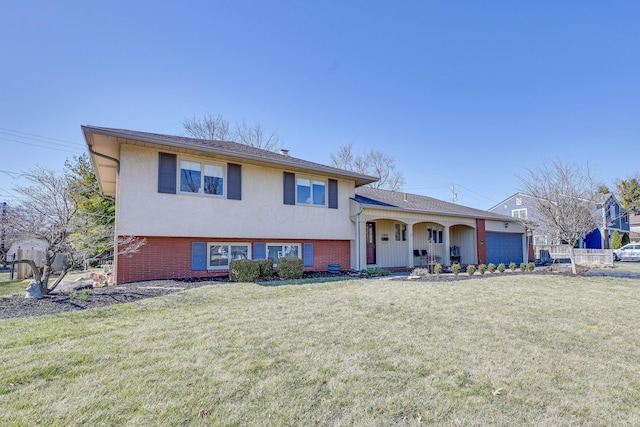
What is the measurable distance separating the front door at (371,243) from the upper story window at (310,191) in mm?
3826

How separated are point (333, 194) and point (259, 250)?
396 cm

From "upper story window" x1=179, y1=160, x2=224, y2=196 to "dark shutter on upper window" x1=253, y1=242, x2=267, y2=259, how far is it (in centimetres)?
232

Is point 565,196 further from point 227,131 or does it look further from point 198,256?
point 227,131

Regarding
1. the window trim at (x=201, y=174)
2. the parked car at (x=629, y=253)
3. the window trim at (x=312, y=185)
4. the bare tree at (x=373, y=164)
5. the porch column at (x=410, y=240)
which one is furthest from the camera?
the bare tree at (x=373, y=164)

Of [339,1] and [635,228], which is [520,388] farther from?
[635,228]

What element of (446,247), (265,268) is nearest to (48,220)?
(265,268)

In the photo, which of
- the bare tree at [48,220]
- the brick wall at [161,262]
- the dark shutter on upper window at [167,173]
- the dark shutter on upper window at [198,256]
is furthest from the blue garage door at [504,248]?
the bare tree at [48,220]

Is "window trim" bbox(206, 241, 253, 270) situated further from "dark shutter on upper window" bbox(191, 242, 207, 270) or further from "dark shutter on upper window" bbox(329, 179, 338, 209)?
"dark shutter on upper window" bbox(329, 179, 338, 209)

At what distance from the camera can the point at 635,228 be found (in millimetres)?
46000

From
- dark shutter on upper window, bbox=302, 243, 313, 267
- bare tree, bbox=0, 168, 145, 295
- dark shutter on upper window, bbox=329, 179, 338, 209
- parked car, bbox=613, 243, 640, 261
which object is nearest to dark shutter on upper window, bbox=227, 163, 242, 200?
dark shutter on upper window, bbox=302, 243, 313, 267

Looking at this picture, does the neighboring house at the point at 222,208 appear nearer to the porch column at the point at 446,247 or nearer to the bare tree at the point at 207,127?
the porch column at the point at 446,247

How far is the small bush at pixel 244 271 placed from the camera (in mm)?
9969

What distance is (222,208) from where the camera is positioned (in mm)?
11406

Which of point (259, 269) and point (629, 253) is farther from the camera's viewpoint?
point (629, 253)
